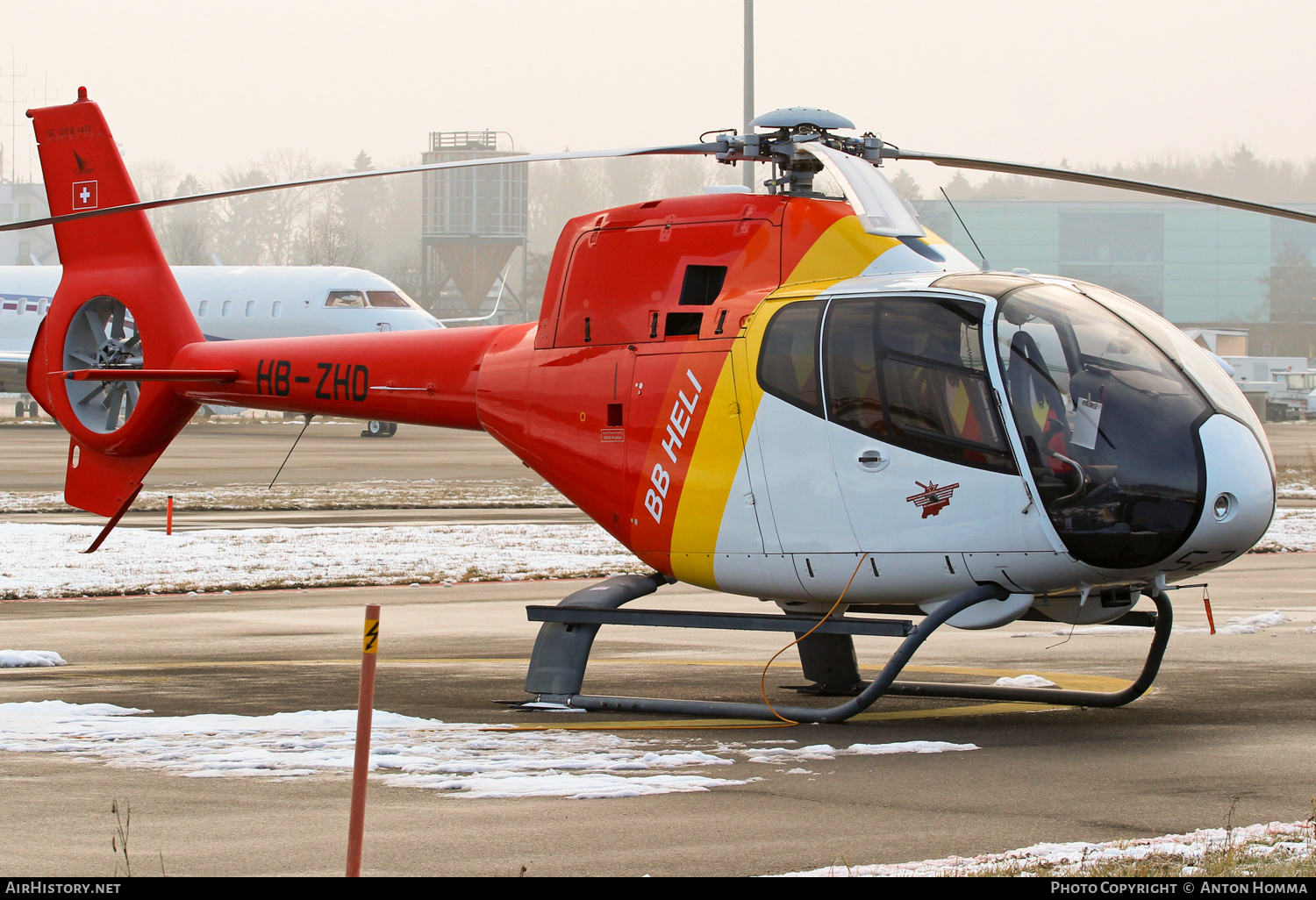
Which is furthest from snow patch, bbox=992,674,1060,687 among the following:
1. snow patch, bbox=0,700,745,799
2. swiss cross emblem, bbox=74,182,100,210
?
swiss cross emblem, bbox=74,182,100,210

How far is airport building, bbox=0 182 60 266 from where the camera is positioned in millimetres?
159500

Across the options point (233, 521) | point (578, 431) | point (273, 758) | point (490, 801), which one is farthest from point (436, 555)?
point (490, 801)

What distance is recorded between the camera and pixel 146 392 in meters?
13.7

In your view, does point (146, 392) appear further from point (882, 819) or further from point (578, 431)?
point (882, 819)

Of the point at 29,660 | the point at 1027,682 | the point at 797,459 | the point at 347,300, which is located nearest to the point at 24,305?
the point at 347,300

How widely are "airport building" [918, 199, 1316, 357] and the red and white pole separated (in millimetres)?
132213

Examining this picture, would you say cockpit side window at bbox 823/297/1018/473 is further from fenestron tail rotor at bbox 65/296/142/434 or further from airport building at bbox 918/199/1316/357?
airport building at bbox 918/199/1316/357

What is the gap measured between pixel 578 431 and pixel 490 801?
3.86m

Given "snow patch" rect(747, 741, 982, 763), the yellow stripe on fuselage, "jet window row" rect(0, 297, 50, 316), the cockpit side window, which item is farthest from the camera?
"jet window row" rect(0, 297, 50, 316)

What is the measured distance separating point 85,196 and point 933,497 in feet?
30.5

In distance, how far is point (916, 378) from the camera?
884 cm

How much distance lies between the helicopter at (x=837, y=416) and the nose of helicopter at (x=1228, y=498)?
0.02 metres

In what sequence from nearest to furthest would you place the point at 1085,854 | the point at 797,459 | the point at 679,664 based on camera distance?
1. the point at 1085,854
2. the point at 797,459
3. the point at 679,664

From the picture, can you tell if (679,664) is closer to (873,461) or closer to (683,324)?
(683,324)
